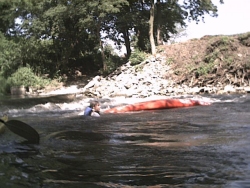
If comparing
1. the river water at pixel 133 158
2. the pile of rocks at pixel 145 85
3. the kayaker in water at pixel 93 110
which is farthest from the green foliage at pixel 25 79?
the river water at pixel 133 158

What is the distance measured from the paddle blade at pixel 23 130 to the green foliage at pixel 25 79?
1846cm

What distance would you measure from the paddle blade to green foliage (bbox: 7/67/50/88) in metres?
18.5

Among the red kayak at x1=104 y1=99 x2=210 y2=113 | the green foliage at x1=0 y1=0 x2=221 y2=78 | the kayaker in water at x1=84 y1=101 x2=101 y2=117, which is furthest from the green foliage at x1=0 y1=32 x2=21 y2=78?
the kayaker in water at x1=84 y1=101 x2=101 y2=117

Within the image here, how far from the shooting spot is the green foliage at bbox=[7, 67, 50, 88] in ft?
74.3

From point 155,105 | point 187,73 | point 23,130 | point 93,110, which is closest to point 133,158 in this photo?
point 23,130

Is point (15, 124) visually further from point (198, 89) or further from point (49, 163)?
point (198, 89)

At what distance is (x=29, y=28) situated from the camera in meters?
23.2

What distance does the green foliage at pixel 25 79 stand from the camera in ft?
74.3

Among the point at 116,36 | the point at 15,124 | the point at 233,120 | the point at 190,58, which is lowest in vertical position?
the point at 233,120

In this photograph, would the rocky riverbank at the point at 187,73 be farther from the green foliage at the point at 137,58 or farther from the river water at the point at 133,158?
the river water at the point at 133,158

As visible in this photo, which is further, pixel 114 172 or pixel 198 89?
pixel 198 89

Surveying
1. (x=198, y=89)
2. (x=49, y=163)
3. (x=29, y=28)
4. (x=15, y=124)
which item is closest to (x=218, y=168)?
Answer: (x=49, y=163)

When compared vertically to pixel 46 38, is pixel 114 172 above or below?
below

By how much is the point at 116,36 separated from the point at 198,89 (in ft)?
33.7
